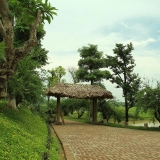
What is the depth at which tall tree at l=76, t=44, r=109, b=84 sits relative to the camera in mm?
27375

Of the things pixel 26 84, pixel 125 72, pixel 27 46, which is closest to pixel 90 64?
pixel 125 72

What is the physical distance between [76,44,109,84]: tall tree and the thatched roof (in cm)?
583

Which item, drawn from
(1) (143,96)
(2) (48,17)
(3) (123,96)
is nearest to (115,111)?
(3) (123,96)

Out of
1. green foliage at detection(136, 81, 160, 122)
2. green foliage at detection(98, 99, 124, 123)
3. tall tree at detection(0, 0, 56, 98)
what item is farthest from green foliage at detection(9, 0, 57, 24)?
green foliage at detection(98, 99, 124, 123)

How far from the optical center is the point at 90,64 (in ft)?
92.3

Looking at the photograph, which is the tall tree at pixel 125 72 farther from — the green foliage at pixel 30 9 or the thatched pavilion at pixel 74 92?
the green foliage at pixel 30 9

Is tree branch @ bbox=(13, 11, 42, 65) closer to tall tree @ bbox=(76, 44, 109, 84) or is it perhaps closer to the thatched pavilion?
the thatched pavilion

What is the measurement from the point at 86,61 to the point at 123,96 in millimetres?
6543

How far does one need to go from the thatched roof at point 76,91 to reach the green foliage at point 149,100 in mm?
3814

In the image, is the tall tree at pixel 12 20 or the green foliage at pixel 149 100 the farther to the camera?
the green foliage at pixel 149 100

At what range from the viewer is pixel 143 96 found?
17.9 meters

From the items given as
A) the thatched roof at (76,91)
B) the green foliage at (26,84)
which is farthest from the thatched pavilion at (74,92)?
the green foliage at (26,84)

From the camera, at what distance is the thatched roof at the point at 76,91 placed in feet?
65.5

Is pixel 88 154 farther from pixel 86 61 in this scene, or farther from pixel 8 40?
pixel 86 61
